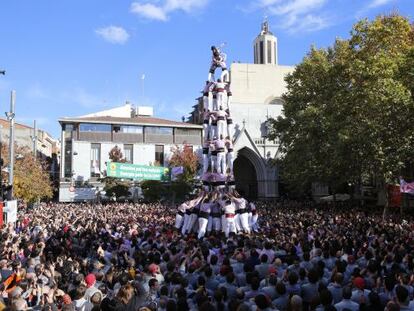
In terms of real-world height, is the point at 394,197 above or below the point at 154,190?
below

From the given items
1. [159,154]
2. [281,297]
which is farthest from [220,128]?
[159,154]

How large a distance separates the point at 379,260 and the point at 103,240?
890cm

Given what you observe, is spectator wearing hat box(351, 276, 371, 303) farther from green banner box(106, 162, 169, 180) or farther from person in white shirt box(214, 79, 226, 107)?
green banner box(106, 162, 169, 180)

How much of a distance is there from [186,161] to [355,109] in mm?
27264

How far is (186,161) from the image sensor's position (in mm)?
52000

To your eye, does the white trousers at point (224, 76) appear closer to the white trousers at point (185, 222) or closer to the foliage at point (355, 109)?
the white trousers at point (185, 222)

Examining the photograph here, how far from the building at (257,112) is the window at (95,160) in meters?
14.5

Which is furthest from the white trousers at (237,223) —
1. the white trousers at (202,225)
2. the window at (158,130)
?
the window at (158,130)

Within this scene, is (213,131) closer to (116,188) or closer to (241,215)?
(241,215)

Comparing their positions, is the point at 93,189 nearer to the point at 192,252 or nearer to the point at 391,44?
the point at 391,44

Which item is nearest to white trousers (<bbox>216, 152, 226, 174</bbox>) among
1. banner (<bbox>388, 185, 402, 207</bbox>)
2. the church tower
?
banner (<bbox>388, 185, 402, 207</bbox>)

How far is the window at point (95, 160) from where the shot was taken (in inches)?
2135

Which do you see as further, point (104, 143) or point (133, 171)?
point (104, 143)

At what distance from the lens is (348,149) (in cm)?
2653
